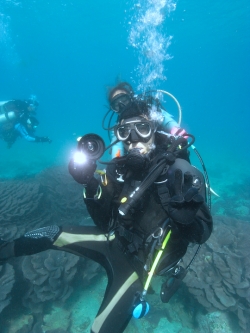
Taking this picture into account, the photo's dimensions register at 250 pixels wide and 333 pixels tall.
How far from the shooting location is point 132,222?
323cm

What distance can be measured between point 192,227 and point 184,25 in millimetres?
48414

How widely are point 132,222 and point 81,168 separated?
1215mm

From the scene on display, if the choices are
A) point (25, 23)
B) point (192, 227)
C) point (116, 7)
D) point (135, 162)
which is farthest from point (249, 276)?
point (25, 23)

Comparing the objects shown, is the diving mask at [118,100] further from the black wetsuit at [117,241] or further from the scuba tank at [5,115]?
the scuba tank at [5,115]

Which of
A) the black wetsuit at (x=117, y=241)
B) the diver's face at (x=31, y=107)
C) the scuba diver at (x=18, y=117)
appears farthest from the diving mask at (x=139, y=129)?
the diver's face at (x=31, y=107)

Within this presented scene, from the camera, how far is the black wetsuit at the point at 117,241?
3041mm

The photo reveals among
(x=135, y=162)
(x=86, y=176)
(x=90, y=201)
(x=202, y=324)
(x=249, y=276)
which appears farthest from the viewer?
(x=249, y=276)

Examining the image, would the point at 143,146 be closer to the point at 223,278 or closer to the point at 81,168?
the point at 81,168

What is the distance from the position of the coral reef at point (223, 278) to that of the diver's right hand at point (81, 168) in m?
4.50

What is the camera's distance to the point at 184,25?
4066 cm

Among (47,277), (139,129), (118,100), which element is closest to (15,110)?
(118,100)

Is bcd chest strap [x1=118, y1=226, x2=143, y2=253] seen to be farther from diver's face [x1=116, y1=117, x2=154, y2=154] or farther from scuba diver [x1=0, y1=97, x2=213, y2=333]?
diver's face [x1=116, y1=117, x2=154, y2=154]

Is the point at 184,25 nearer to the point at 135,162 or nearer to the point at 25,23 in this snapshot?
the point at 25,23

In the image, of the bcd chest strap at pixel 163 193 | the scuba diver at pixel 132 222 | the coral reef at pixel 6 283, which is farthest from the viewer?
the coral reef at pixel 6 283
